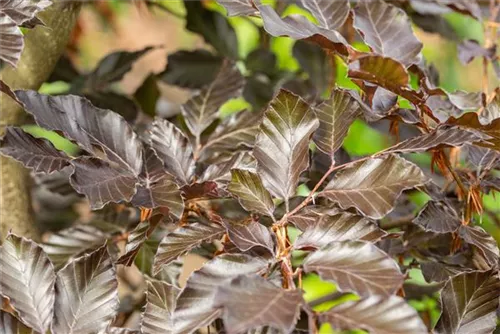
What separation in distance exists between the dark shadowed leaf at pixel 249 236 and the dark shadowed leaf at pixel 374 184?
0.20 ft

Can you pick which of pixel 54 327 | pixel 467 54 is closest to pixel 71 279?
pixel 54 327

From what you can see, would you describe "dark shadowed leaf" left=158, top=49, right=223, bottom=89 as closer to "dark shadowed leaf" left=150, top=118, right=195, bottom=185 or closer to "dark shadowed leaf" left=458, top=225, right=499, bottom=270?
"dark shadowed leaf" left=150, top=118, right=195, bottom=185

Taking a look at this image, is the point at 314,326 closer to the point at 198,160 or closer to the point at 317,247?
the point at 317,247

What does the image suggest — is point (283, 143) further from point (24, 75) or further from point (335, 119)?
point (24, 75)

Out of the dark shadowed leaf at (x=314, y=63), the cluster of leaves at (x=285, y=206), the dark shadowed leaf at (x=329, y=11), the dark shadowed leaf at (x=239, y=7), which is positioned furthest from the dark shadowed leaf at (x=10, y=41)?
the dark shadowed leaf at (x=314, y=63)

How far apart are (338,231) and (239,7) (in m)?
0.21

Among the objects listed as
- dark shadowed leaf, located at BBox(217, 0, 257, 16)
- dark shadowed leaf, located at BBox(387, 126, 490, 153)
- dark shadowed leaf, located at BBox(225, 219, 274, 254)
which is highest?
dark shadowed leaf, located at BBox(217, 0, 257, 16)

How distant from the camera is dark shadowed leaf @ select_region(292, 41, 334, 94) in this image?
1.06m

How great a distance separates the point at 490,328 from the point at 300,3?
38 centimetres

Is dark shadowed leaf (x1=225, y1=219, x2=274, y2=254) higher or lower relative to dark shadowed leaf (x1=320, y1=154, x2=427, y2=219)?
lower

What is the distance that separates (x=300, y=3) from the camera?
29.2 inches

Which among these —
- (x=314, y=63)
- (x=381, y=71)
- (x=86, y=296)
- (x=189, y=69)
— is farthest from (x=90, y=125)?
(x=314, y=63)

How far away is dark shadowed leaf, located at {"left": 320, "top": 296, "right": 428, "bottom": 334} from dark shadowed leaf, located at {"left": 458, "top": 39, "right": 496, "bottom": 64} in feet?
1.35

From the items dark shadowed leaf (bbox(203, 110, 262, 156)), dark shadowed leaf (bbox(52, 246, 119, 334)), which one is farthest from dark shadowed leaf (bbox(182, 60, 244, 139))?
dark shadowed leaf (bbox(52, 246, 119, 334))
